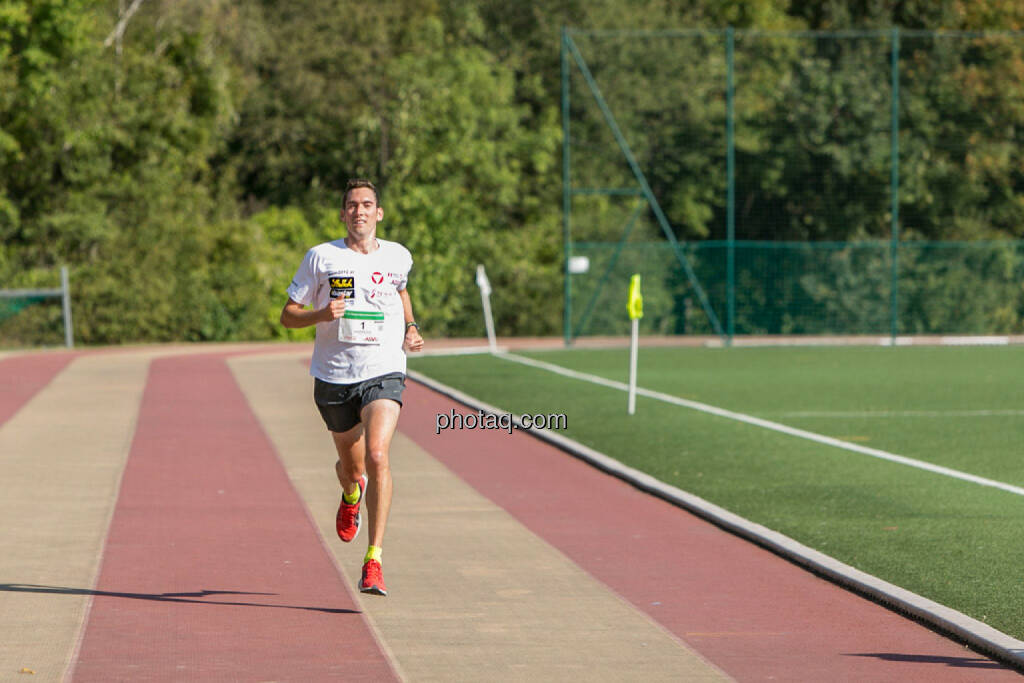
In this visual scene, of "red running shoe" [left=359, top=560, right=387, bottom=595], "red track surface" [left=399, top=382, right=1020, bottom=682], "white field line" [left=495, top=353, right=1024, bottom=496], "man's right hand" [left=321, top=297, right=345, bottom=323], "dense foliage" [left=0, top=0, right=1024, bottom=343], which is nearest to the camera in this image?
"red track surface" [left=399, top=382, right=1020, bottom=682]

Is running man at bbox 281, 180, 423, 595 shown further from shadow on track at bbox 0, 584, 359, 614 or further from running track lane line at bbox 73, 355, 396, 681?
running track lane line at bbox 73, 355, 396, 681

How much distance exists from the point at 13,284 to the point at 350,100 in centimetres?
1491

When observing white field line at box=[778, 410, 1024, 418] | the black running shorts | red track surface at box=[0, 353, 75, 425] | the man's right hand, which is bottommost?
red track surface at box=[0, 353, 75, 425]

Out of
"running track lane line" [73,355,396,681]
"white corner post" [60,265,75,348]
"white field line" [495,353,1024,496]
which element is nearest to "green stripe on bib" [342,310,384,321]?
"running track lane line" [73,355,396,681]

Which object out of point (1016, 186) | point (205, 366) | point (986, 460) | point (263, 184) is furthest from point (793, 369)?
point (263, 184)

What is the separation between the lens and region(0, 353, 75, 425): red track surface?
22188 millimetres

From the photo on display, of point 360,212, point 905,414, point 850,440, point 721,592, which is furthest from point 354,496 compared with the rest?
point 905,414

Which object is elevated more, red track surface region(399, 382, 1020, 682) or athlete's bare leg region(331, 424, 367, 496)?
athlete's bare leg region(331, 424, 367, 496)

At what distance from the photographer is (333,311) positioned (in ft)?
26.9

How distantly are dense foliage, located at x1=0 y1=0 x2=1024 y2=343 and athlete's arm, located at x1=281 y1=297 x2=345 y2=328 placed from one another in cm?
3383

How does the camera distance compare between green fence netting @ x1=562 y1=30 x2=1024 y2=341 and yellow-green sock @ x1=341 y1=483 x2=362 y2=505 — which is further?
green fence netting @ x1=562 y1=30 x2=1024 y2=341

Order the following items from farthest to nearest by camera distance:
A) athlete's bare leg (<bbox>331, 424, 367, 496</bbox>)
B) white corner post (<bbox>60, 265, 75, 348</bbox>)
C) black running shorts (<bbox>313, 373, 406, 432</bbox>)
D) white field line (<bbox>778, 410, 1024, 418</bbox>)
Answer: white corner post (<bbox>60, 265, 75, 348</bbox>)
white field line (<bbox>778, 410, 1024, 418</bbox>)
athlete's bare leg (<bbox>331, 424, 367, 496</bbox>)
black running shorts (<bbox>313, 373, 406, 432</bbox>)

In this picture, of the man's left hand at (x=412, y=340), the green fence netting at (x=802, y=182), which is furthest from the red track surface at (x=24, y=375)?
the man's left hand at (x=412, y=340)

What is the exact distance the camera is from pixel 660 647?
7.36 m
